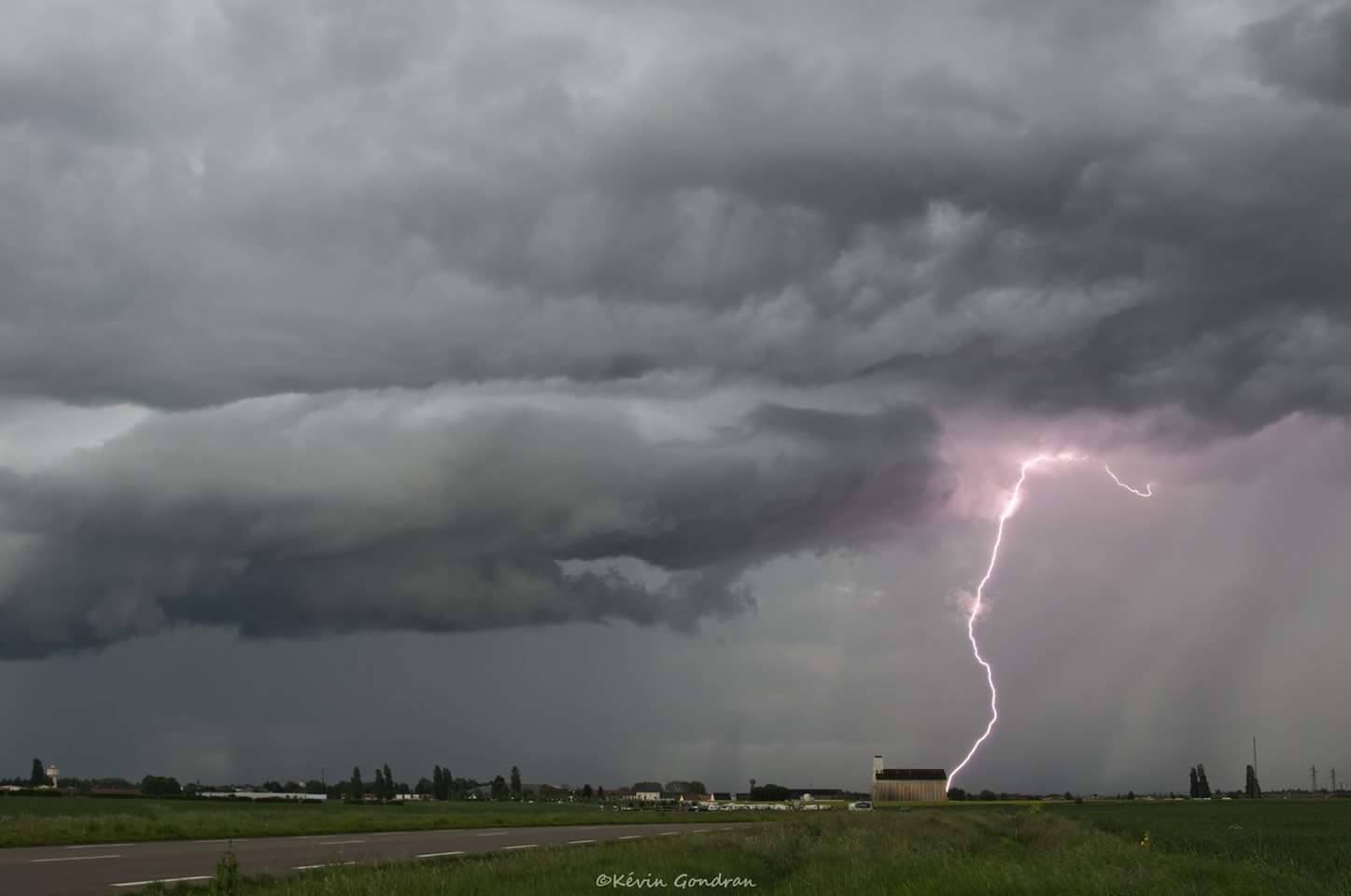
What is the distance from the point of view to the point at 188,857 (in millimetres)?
30188

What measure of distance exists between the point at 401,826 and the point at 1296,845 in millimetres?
39294

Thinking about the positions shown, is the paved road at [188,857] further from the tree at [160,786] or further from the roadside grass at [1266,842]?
the tree at [160,786]

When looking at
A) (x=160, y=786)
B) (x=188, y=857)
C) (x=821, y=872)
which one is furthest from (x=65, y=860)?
(x=160, y=786)

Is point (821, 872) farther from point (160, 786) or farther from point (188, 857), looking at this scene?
point (160, 786)

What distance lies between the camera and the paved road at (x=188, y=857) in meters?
22.7

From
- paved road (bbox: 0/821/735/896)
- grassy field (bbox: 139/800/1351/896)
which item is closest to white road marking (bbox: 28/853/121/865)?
paved road (bbox: 0/821/735/896)

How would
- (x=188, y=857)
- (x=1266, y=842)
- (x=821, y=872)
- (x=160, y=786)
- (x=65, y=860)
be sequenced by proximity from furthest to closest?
(x=160, y=786) < (x=1266, y=842) < (x=188, y=857) < (x=65, y=860) < (x=821, y=872)

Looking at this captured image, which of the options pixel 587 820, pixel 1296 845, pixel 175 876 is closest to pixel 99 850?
pixel 175 876

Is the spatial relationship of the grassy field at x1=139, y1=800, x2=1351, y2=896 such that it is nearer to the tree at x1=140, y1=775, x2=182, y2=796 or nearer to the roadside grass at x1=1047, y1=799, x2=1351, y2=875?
the roadside grass at x1=1047, y1=799, x2=1351, y2=875

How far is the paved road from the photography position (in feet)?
74.4

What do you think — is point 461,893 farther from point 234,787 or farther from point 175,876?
point 234,787

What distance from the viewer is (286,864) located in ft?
93.6

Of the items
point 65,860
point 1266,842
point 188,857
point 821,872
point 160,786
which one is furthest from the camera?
point 160,786

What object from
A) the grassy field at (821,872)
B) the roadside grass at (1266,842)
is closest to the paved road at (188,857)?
the grassy field at (821,872)
